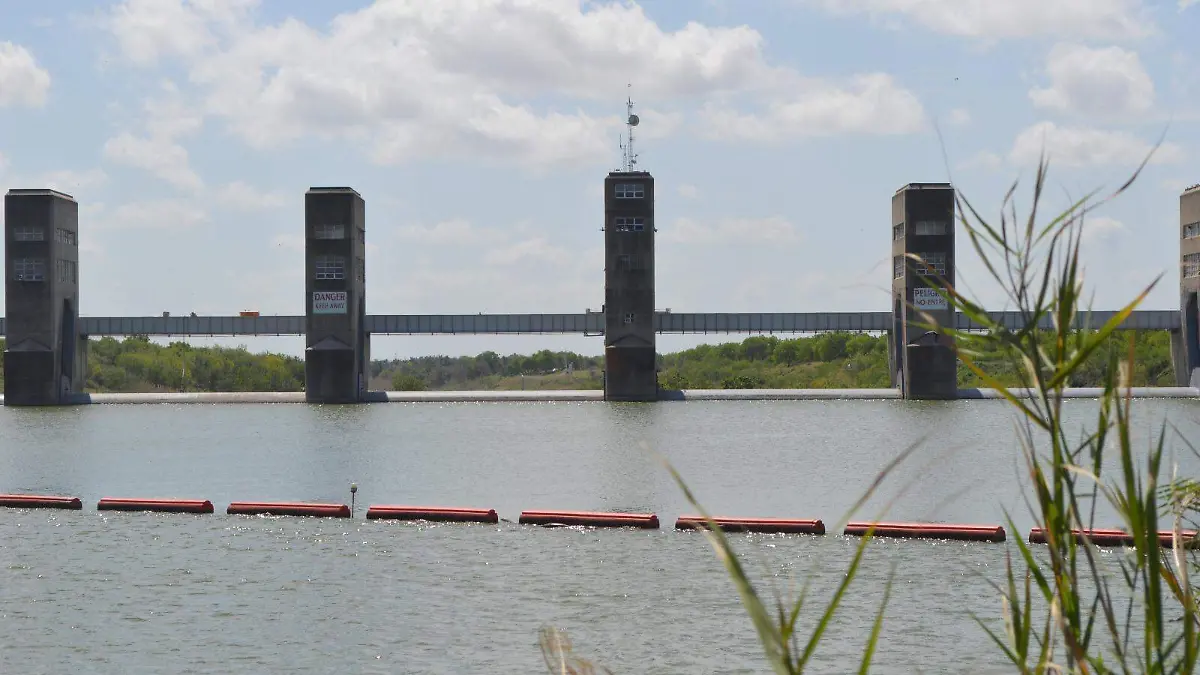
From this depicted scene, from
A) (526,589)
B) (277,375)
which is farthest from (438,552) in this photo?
(277,375)

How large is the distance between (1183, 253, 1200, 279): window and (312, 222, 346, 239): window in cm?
6997

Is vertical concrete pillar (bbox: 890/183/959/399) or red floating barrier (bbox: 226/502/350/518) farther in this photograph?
vertical concrete pillar (bbox: 890/183/959/399)

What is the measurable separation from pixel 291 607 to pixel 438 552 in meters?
7.33

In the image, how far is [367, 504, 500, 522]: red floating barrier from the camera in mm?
40312

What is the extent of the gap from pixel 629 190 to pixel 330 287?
1016 inches

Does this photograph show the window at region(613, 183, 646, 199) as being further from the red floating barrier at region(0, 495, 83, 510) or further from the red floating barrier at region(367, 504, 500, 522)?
the red floating barrier at region(367, 504, 500, 522)

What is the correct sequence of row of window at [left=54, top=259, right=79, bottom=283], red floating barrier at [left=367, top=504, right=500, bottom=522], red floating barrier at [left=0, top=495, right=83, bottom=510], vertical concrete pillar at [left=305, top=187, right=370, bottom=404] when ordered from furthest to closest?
1. row of window at [left=54, top=259, right=79, bottom=283]
2. vertical concrete pillar at [left=305, top=187, right=370, bottom=404]
3. red floating barrier at [left=0, top=495, right=83, bottom=510]
4. red floating barrier at [left=367, top=504, right=500, bottom=522]

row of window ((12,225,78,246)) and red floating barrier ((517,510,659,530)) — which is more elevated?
row of window ((12,225,78,246))

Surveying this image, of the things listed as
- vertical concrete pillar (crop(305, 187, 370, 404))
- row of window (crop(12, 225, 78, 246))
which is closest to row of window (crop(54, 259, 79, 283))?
row of window (crop(12, 225, 78, 246))

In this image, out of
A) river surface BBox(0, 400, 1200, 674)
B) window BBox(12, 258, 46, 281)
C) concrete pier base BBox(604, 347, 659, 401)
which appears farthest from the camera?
window BBox(12, 258, 46, 281)

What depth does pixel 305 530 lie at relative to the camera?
38688mm

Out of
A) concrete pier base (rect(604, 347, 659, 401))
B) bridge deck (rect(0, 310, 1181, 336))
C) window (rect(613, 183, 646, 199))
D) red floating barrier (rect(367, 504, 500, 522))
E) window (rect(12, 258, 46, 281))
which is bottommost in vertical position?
red floating barrier (rect(367, 504, 500, 522))

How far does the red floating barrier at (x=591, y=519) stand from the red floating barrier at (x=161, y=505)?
36.3ft

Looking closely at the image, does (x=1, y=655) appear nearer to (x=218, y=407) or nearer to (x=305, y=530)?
(x=305, y=530)
